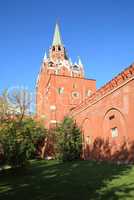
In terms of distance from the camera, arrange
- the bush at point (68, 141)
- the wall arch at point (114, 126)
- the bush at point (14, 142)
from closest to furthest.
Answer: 1. the bush at point (14, 142)
2. the wall arch at point (114, 126)
3. the bush at point (68, 141)

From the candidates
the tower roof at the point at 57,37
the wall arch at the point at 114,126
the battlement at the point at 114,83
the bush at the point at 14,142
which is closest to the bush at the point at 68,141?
the battlement at the point at 114,83

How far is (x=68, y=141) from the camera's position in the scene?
24.4 m

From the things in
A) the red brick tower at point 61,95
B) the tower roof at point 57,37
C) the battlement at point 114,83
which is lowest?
the battlement at point 114,83

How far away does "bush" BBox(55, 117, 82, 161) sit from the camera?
2427 cm

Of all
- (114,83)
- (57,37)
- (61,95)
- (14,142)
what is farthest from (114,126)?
(57,37)

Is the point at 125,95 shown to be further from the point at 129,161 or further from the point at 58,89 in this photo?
the point at 58,89

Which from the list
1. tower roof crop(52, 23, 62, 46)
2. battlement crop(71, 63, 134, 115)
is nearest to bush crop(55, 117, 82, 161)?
battlement crop(71, 63, 134, 115)

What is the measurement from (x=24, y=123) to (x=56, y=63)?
3974 centimetres

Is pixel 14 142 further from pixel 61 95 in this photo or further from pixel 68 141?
pixel 61 95

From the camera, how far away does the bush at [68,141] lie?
79.6 ft

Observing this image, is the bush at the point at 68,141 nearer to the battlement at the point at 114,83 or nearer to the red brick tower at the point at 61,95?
the battlement at the point at 114,83

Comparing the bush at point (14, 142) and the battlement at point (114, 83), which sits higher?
the battlement at point (114, 83)

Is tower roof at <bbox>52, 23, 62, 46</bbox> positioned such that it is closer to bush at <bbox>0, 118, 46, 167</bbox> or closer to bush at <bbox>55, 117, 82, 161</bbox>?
bush at <bbox>55, 117, 82, 161</bbox>

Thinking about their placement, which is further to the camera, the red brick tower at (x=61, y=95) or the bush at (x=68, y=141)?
the red brick tower at (x=61, y=95)
